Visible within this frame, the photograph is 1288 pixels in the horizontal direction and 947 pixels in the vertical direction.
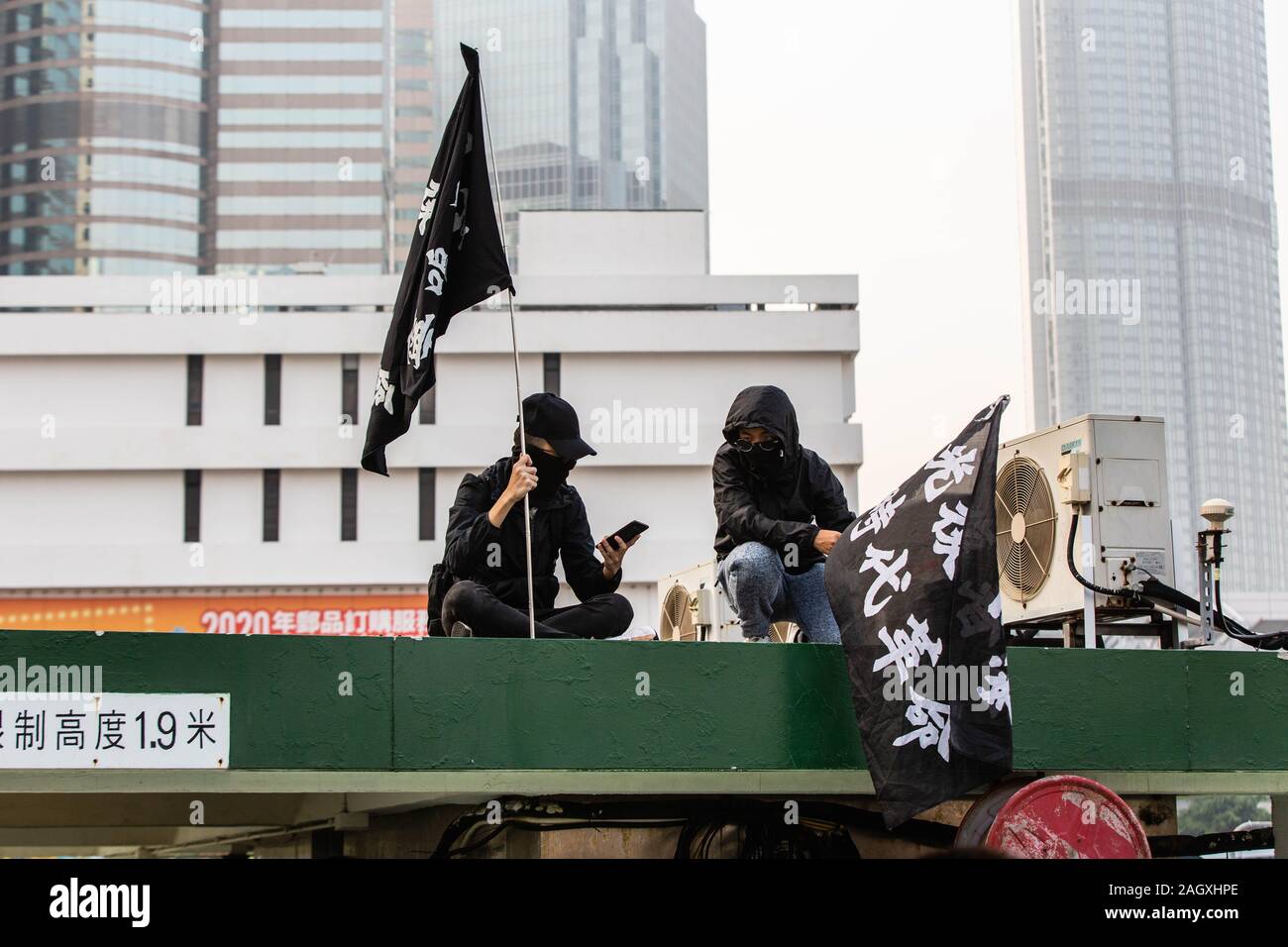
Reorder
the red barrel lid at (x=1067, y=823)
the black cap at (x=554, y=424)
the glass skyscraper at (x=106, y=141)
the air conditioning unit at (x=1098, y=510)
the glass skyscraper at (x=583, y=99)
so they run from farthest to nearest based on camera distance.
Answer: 1. the glass skyscraper at (x=583, y=99)
2. the glass skyscraper at (x=106, y=141)
3. the air conditioning unit at (x=1098, y=510)
4. the black cap at (x=554, y=424)
5. the red barrel lid at (x=1067, y=823)

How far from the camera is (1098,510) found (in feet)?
30.0

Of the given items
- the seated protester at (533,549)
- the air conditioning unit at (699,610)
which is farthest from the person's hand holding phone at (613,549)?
the air conditioning unit at (699,610)

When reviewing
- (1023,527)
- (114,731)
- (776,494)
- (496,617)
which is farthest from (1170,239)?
(114,731)

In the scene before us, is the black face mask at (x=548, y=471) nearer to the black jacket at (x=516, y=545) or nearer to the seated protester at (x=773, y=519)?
the black jacket at (x=516, y=545)

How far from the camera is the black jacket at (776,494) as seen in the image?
8.15 meters

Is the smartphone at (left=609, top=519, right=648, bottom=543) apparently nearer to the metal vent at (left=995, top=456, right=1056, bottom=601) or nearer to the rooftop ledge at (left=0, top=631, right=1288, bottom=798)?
the rooftop ledge at (left=0, top=631, right=1288, bottom=798)

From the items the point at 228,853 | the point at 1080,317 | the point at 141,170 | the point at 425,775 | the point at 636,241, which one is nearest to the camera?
the point at 425,775

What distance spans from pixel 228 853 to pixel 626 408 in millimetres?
36068

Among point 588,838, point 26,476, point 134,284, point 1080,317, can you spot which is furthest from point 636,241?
point 1080,317

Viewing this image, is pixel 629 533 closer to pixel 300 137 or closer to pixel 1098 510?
pixel 1098 510

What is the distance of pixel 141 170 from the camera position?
389ft

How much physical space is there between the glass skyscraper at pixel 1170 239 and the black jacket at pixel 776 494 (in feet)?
408
